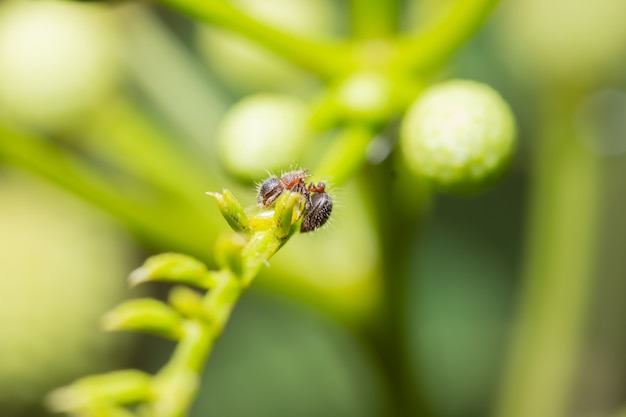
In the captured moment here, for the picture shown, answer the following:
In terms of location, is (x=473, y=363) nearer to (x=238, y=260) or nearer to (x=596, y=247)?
(x=596, y=247)

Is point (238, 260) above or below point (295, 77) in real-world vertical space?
below

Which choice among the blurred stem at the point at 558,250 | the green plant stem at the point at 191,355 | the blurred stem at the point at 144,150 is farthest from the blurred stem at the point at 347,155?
the blurred stem at the point at 558,250

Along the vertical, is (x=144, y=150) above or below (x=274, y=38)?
above

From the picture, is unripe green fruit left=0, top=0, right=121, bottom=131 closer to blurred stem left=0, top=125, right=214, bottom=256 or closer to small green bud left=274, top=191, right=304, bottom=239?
blurred stem left=0, top=125, right=214, bottom=256

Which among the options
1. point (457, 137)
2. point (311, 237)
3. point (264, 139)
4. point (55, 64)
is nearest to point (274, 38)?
point (264, 139)

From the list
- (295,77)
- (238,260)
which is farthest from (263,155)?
(295,77)

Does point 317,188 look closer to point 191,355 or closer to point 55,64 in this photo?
point 191,355
